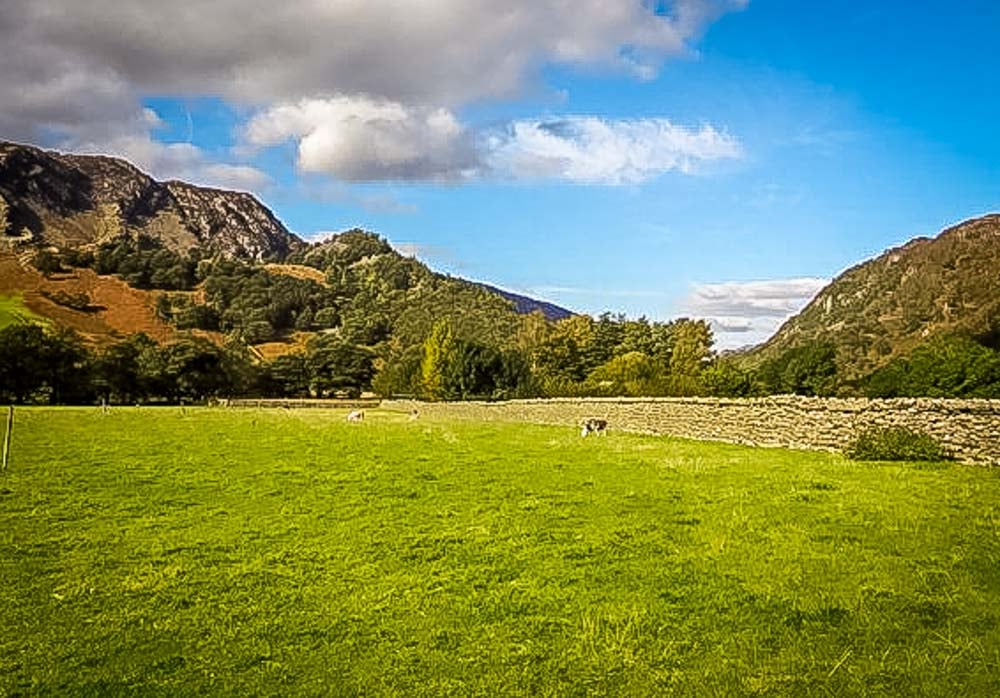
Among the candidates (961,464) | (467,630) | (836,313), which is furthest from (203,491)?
(836,313)

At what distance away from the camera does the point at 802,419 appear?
2747 centimetres

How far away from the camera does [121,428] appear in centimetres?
3797

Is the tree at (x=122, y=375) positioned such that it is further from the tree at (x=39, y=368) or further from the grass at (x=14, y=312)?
the grass at (x=14, y=312)

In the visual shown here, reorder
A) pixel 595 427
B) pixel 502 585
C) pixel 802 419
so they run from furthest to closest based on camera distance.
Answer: pixel 595 427
pixel 802 419
pixel 502 585

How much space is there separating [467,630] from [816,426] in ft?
70.4

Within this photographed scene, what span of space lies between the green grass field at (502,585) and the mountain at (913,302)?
86968 mm

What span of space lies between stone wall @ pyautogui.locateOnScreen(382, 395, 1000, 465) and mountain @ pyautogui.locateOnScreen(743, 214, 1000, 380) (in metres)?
64.4

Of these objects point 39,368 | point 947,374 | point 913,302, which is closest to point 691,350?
point 947,374

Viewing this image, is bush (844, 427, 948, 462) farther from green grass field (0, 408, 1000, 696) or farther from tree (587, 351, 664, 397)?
tree (587, 351, 664, 397)

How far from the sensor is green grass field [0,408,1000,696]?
7.36m

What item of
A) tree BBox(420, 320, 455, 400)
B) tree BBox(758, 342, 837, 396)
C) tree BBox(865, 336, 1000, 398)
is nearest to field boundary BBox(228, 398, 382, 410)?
tree BBox(420, 320, 455, 400)

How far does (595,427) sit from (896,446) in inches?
687

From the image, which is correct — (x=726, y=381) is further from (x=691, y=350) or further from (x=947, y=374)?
(x=947, y=374)

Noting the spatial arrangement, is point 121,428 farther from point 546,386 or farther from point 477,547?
point 546,386
